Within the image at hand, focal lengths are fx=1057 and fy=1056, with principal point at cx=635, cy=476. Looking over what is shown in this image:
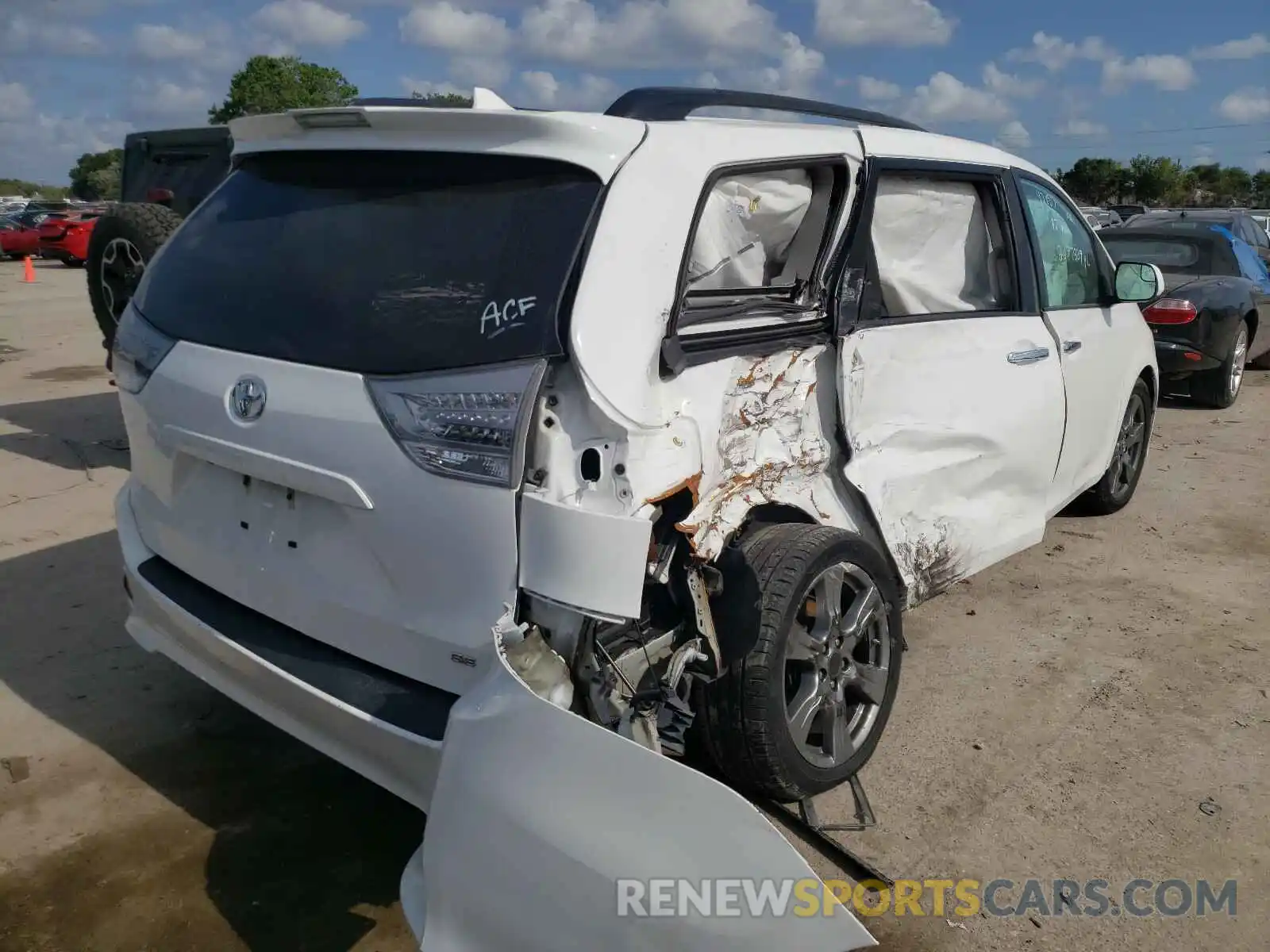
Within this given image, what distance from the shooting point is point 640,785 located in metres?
1.93

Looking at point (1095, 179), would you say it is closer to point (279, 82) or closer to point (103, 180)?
point (279, 82)

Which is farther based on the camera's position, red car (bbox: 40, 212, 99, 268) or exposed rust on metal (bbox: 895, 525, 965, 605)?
red car (bbox: 40, 212, 99, 268)

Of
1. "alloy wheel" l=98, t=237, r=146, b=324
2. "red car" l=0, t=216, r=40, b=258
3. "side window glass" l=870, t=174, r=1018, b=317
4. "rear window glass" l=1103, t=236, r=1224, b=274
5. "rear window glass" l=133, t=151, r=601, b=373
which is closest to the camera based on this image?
"rear window glass" l=133, t=151, r=601, b=373

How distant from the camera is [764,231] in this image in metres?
3.39

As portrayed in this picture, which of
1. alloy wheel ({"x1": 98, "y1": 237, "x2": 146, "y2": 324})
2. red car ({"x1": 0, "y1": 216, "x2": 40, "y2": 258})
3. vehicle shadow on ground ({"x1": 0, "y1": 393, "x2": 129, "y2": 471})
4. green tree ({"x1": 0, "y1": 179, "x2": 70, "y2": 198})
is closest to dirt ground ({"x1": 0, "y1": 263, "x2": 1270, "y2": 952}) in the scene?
vehicle shadow on ground ({"x1": 0, "y1": 393, "x2": 129, "y2": 471})

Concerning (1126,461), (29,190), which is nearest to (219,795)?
(1126,461)

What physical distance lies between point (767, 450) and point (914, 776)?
126cm

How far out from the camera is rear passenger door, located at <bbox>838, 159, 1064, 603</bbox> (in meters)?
3.25

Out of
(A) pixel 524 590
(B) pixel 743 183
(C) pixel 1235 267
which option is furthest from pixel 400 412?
(C) pixel 1235 267

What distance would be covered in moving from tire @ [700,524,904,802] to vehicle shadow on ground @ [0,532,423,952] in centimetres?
→ 101

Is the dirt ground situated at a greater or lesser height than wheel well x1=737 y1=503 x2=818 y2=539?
lesser

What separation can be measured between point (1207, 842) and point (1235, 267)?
27.6 feet

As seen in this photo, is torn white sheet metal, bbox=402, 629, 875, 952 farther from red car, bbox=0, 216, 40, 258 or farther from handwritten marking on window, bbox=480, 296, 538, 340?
red car, bbox=0, 216, 40, 258

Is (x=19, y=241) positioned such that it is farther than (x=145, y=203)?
Yes
